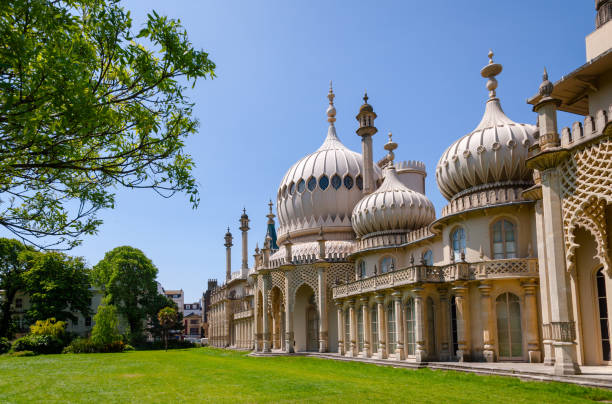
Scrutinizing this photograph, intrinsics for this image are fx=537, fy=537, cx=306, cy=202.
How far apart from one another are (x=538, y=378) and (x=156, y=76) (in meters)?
13.7

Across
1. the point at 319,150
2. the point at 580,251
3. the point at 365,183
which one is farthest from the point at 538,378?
the point at 319,150

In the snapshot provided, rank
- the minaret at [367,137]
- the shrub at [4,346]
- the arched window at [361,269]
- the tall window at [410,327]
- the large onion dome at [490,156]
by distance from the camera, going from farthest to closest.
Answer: the shrub at [4,346]
the minaret at [367,137]
the arched window at [361,269]
the tall window at [410,327]
the large onion dome at [490,156]

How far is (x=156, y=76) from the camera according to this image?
829 cm

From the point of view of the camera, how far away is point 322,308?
3403 cm

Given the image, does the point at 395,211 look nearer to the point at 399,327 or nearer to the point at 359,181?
the point at 399,327

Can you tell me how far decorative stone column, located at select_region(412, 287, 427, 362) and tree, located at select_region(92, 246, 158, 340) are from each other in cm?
3902

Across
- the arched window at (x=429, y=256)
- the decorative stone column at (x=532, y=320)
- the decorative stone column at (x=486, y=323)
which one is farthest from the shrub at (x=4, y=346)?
the decorative stone column at (x=532, y=320)

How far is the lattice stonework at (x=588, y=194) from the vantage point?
48.8 feet

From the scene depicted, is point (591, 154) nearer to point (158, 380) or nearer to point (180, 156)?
point (180, 156)

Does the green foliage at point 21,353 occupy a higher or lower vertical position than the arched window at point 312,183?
lower

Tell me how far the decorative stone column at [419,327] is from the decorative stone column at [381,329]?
3.08m

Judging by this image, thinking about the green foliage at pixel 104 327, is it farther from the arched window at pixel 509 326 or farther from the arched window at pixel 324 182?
the arched window at pixel 509 326

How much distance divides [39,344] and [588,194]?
147ft

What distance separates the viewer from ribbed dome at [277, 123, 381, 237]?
4038cm
